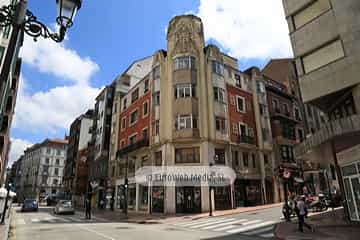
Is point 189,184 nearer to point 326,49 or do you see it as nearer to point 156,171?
point 156,171

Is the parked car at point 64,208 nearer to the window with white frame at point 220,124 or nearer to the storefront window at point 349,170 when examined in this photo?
the window with white frame at point 220,124

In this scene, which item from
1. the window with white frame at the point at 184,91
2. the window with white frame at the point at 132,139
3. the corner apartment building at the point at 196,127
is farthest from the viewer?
the window with white frame at the point at 132,139

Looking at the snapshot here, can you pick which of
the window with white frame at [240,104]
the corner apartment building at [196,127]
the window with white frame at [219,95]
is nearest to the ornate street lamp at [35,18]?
the corner apartment building at [196,127]

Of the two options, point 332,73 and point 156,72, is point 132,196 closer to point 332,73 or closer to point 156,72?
point 156,72

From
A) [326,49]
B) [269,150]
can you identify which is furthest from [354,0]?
[269,150]

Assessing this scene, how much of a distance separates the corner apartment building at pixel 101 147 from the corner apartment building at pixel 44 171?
4346cm

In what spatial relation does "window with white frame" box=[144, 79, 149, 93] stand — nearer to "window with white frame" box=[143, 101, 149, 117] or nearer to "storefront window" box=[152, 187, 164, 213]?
"window with white frame" box=[143, 101, 149, 117]

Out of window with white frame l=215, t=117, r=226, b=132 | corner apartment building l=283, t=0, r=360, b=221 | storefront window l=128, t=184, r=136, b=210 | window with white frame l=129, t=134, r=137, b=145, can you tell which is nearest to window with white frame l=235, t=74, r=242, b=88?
window with white frame l=215, t=117, r=226, b=132

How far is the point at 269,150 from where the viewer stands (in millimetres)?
32344

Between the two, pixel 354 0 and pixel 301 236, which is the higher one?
pixel 354 0

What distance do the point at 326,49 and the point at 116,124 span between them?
31604 mm

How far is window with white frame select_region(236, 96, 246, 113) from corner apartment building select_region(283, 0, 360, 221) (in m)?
14.8

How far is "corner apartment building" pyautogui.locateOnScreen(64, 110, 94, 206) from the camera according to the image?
51.7m

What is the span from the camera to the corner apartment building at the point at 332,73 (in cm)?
1314
